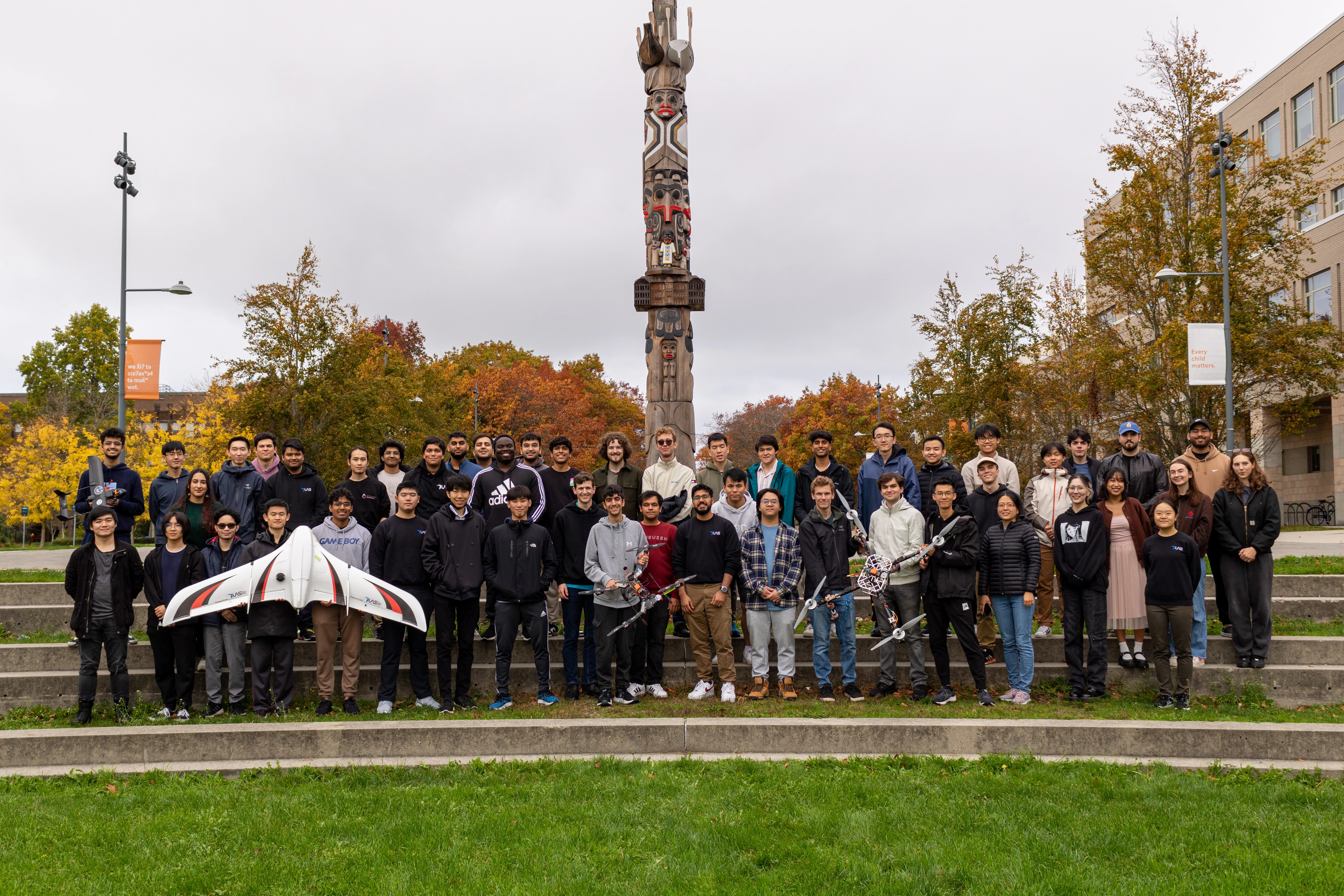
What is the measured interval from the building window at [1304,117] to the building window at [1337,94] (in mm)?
633

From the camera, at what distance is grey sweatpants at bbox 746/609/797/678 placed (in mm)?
7746

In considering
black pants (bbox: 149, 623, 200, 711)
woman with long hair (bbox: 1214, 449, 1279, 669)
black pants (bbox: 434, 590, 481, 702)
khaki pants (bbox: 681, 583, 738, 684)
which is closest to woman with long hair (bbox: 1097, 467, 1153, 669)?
woman with long hair (bbox: 1214, 449, 1279, 669)

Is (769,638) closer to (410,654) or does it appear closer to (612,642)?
(612,642)

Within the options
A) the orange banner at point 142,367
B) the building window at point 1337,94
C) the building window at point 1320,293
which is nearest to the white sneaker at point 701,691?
the orange banner at point 142,367

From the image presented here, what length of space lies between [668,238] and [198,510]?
6961 mm

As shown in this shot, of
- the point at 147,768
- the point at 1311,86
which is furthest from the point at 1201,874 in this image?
the point at 1311,86

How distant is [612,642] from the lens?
789 cm

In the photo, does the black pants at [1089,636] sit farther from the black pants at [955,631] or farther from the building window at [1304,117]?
the building window at [1304,117]

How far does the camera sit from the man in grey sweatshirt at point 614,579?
771cm

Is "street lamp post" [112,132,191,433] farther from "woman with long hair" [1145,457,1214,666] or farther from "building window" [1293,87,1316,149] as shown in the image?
"building window" [1293,87,1316,149]

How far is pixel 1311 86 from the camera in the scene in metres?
28.9

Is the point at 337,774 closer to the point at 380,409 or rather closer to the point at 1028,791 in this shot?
the point at 1028,791

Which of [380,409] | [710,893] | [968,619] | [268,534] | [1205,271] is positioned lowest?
[710,893]

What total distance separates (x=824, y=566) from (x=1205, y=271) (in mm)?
15523
